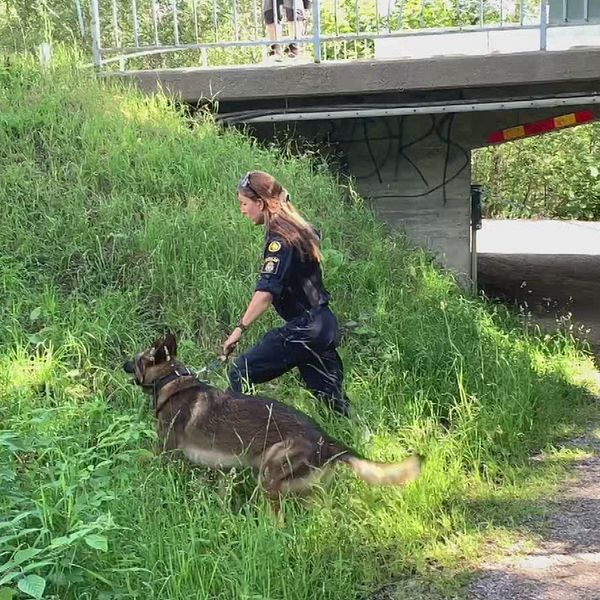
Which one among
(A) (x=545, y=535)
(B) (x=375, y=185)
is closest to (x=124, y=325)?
(A) (x=545, y=535)

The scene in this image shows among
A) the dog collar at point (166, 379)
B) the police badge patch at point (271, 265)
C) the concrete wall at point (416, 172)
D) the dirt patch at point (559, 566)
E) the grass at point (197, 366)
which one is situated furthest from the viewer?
the concrete wall at point (416, 172)

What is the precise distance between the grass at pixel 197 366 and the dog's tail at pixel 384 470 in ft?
0.71

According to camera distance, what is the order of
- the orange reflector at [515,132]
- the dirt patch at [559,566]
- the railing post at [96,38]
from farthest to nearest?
the orange reflector at [515,132]
the railing post at [96,38]
the dirt patch at [559,566]

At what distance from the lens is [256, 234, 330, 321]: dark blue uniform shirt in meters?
4.57

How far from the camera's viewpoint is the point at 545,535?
4336 mm

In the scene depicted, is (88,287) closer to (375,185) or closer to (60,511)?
(60,511)

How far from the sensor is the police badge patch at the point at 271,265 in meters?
4.57

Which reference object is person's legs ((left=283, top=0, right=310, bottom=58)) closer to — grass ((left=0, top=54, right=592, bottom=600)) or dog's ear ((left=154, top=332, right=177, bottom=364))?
grass ((left=0, top=54, right=592, bottom=600))

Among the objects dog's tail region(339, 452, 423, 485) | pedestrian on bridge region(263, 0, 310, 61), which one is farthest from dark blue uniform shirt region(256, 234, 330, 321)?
pedestrian on bridge region(263, 0, 310, 61)

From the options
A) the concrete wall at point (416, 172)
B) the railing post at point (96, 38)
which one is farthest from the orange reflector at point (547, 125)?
the railing post at point (96, 38)

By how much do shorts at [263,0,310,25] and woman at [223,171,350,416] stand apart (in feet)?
15.6

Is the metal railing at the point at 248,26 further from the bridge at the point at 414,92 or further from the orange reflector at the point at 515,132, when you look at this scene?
the orange reflector at the point at 515,132

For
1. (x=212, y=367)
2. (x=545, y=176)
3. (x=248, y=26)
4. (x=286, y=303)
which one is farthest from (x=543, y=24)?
(x=545, y=176)

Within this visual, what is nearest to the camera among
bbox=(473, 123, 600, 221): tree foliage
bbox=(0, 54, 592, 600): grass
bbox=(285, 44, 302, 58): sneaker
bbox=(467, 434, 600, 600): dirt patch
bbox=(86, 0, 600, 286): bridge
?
bbox=(0, 54, 592, 600): grass
